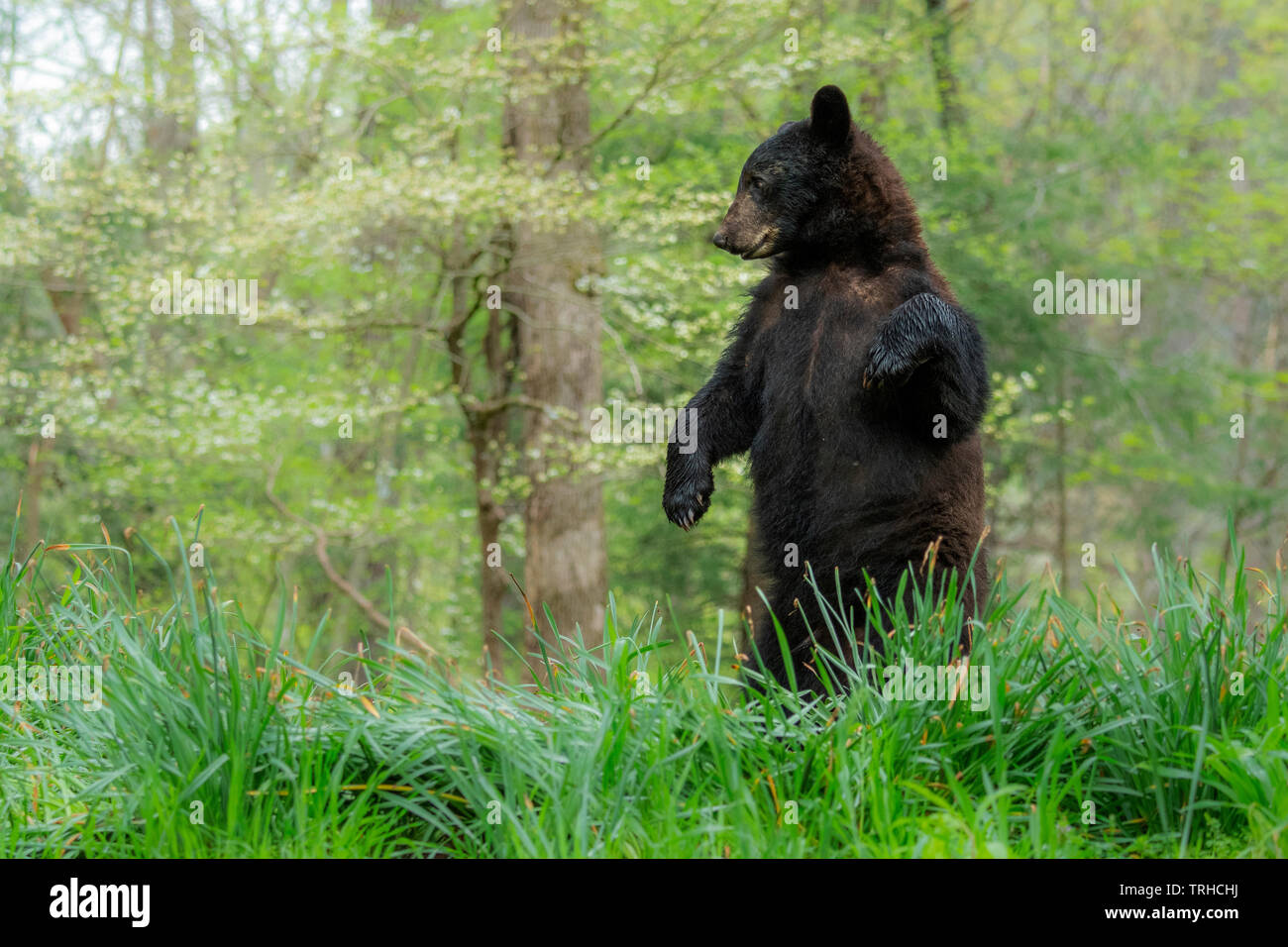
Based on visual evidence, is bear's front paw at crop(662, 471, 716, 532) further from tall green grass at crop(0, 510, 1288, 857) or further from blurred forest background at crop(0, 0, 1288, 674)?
blurred forest background at crop(0, 0, 1288, 674)

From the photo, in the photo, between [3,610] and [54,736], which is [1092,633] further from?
[3,610]

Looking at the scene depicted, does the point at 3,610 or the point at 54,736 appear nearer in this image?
the point at 54,736

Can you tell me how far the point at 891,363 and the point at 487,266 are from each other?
9.49 meters

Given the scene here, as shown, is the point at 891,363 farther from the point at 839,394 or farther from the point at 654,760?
the point at 654,760

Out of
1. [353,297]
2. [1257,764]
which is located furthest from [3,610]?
[353,297]

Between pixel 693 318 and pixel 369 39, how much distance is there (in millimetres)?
4473

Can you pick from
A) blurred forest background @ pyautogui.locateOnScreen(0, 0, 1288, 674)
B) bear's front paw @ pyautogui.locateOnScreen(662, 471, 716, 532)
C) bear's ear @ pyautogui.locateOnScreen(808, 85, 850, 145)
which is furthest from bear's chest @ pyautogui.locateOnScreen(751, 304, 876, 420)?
blurred forest background @ pyautogui.locateOnScreen(0, 0, 1288, 674)

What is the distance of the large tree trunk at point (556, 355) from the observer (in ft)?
37.2

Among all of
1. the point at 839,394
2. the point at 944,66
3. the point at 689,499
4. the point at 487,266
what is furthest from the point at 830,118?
the point at 944,66

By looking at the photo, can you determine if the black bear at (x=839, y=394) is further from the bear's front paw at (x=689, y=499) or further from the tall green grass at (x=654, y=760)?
the tall green grass at (x=654, y=760)

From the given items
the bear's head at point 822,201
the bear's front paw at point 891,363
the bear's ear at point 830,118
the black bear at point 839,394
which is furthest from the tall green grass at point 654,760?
the bear's ear at point 830,118
